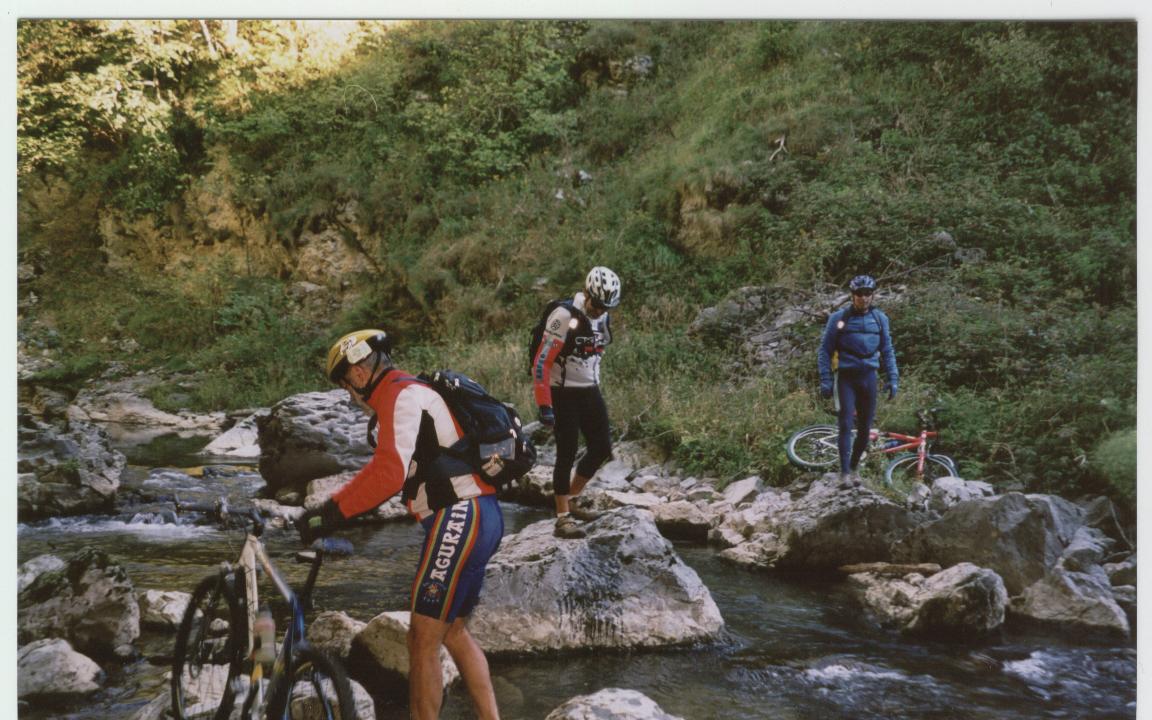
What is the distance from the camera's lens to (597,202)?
9406 mm

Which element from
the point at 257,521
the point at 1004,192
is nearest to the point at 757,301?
the point at 1004,192

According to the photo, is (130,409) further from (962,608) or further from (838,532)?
(962,608)

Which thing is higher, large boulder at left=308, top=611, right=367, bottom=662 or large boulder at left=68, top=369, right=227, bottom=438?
large boulder at left=68, top=369, right=227, bottom=438

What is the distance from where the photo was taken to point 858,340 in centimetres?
629

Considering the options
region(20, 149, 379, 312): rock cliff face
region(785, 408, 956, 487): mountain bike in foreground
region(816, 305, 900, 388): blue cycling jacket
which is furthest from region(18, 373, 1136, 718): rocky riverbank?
region(20, 149, 379, 312): rock cliff face

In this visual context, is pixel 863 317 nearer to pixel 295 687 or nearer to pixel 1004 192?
pixel 1004 192

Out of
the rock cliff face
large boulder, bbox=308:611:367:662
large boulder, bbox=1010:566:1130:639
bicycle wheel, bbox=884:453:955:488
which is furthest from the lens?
the rock cliff face

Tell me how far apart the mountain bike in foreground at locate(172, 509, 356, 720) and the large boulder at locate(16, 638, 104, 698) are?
86 cm

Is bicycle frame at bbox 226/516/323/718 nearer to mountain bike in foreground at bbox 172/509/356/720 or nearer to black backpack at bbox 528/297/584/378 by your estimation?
mountain bike in foreground at bbox 172/509/356/720

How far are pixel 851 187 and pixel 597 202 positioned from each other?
113 inches

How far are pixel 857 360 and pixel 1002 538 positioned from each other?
1.75 meters

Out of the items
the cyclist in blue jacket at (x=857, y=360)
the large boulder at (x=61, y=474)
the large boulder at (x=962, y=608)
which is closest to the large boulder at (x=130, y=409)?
the large boulder at (x=61, y=474)

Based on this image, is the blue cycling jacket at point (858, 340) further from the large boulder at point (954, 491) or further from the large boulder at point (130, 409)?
the large boulder at point (130, 409)

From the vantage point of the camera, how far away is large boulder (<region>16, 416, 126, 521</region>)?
631cm
